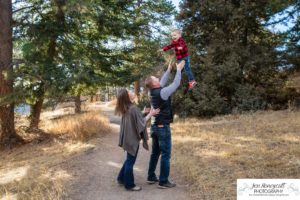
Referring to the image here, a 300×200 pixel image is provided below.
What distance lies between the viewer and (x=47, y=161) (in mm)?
10695

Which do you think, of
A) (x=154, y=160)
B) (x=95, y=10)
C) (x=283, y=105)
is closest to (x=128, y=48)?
(x=95, y=10)

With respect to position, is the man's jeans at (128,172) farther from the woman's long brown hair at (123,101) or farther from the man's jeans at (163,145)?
the woman's long brown hair at (123,101)

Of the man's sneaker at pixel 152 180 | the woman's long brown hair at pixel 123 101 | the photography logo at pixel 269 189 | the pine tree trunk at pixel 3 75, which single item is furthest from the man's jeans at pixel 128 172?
the pine tree trunk at pixel 3 75

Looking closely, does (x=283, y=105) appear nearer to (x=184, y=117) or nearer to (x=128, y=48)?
(x=184, y=117)

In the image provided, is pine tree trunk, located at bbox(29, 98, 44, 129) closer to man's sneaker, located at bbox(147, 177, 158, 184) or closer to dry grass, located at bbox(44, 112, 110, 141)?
dry grass, located at bbox(44, 112, 110, 141)

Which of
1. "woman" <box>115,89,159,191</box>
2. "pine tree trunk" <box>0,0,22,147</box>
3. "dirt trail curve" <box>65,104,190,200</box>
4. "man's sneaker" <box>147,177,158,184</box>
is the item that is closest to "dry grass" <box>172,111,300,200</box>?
"dirt trail curve" <box>65,104,190,200</box>

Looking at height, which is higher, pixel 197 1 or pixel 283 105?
pixel 197 1

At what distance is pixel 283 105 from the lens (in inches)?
705

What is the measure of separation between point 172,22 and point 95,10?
18.5 ft

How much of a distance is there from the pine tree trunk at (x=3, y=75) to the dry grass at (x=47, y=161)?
2.59ft

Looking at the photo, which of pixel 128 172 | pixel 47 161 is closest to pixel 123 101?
pixel 128 172

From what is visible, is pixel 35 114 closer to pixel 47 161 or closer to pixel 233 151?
pixel 47 161

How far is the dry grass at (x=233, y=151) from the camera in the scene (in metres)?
7.28

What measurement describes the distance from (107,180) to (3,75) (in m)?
7.34
